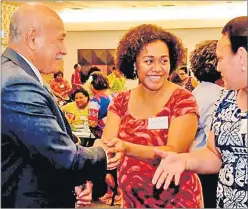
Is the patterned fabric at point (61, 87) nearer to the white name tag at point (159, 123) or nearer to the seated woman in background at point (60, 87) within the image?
the seated woman in background at point (60, 87)

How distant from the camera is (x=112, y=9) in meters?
9.39

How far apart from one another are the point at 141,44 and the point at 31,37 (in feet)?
2.09

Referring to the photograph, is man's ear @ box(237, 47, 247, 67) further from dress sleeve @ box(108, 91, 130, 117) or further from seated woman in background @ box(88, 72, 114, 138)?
seated woman in background @ box(88, 72, 114, 138)

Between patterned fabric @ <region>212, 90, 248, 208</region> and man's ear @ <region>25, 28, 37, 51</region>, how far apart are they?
2.36 feet

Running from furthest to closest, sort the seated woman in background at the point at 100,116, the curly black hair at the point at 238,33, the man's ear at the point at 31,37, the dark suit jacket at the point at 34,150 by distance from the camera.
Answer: the seated woman in background at the point at 100,116, the man's ear at the point at 31,37, the curly black hair at the point at 238,33, the dark suit jacket at the point at 34,150

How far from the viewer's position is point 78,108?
5.32 meters

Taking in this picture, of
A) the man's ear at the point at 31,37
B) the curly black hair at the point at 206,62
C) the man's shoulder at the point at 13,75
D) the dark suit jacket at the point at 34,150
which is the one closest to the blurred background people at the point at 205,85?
the curly black hair at the point at 206,62

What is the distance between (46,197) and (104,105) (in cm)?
317

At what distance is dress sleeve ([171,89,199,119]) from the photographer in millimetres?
2047

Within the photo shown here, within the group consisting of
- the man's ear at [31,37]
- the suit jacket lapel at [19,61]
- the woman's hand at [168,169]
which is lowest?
the woman's hand at [168,169]

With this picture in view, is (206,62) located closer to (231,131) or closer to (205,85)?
(205,85)

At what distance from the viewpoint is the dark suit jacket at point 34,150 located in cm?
149

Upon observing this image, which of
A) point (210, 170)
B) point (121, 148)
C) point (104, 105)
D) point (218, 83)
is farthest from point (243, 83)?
point (104, 105)

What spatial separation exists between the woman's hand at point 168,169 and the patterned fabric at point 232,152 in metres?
0.15
